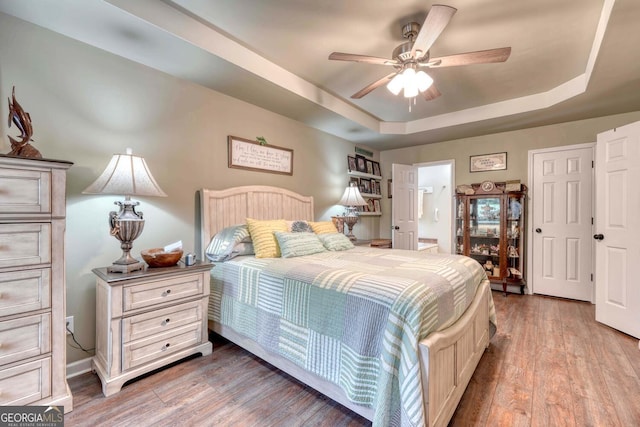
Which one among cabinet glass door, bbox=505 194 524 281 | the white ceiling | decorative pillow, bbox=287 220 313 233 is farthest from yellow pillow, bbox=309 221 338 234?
cabinet glass door, bbox=505 194 524 281

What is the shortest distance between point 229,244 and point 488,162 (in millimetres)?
3993

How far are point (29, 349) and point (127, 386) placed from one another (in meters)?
0.61

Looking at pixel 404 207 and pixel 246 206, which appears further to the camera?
pixel 404 207

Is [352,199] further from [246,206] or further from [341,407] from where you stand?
[341,407]

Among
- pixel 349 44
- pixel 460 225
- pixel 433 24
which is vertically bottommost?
pixel 460 225

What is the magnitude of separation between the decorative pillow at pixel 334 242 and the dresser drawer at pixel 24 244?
191 cm

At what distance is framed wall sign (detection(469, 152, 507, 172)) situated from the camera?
4.14 m

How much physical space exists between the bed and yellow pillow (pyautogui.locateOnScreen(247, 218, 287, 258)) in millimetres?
115

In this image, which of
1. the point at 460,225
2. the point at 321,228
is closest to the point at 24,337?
the point at 321,228

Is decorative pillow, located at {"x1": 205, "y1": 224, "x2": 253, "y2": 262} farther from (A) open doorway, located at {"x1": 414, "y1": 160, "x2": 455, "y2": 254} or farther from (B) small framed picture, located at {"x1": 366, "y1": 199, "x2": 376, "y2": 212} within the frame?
(A) open doorway, located at {"x1": 414, "y1": 160, "x2": 455, "y2": 254}

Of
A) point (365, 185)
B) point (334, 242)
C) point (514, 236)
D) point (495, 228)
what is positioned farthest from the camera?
point (365, 185)

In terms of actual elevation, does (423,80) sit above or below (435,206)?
above

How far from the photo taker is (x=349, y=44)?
2.30 meters

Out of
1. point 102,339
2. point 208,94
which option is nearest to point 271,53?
point 208,94
